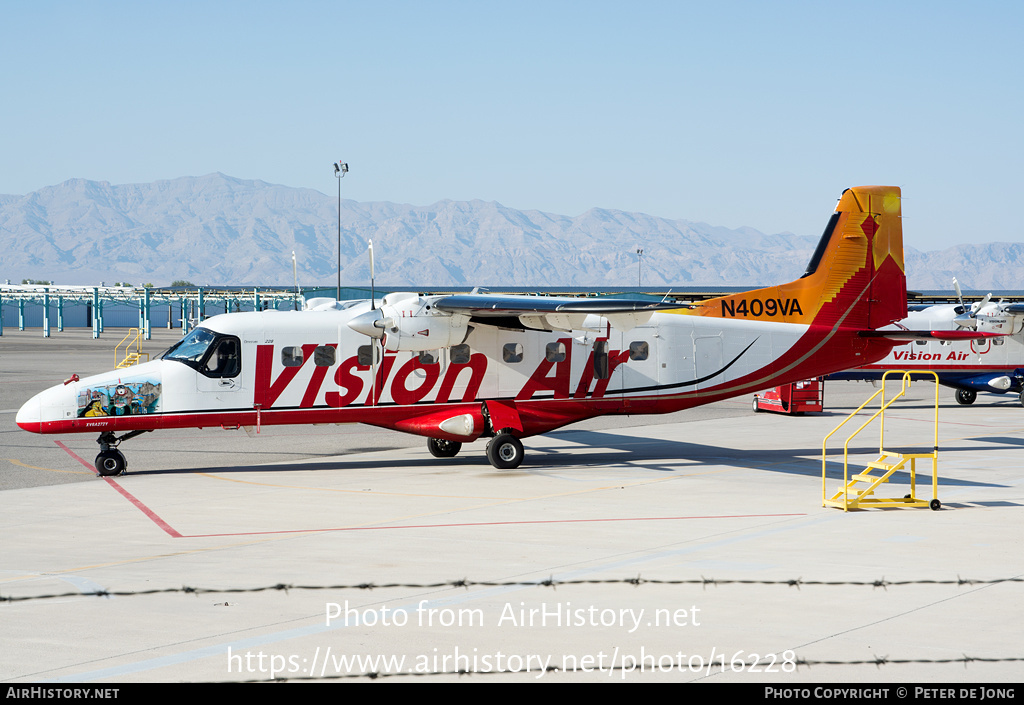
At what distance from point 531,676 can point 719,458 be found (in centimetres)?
1350

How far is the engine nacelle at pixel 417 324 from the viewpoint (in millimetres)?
17641

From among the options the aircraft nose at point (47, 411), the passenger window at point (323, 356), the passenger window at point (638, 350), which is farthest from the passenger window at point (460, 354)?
the aircraft nose at point (47, 411)

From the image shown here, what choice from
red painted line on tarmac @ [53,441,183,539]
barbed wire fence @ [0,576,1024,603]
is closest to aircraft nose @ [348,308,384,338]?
red painted line on tarmac @ [53,441,183,539]

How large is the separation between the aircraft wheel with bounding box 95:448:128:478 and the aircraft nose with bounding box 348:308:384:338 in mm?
4709

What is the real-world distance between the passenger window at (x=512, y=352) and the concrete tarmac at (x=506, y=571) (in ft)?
6.90

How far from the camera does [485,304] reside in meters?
17.2

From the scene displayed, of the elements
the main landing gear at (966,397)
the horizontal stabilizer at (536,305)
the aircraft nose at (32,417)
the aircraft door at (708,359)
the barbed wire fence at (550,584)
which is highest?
the horizontal stabilizer at (536,305)

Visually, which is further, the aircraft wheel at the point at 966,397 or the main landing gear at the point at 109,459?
the aircraft wheel at the point at 966,397

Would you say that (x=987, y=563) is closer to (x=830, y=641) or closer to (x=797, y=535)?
(x=797, y=535)

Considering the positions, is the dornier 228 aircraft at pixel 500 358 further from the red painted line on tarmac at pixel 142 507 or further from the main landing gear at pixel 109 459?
the red painted line on tarmac at pixel 142 507

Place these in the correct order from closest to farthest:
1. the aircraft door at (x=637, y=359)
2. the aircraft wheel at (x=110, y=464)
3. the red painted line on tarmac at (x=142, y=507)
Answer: the red painted line on tarmac at (x=142, y=507), the aircraft wheel at (x=110, y=464), the aircraft door at (x=637, y=359)

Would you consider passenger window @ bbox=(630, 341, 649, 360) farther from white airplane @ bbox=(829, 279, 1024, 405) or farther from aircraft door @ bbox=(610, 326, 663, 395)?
white airplane @ bbox=(829, 279, 1024, 405)

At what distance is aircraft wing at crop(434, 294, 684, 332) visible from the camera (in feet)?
53.8

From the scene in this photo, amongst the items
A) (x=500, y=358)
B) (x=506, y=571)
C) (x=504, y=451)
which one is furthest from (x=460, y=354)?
(x=506, y=571)
